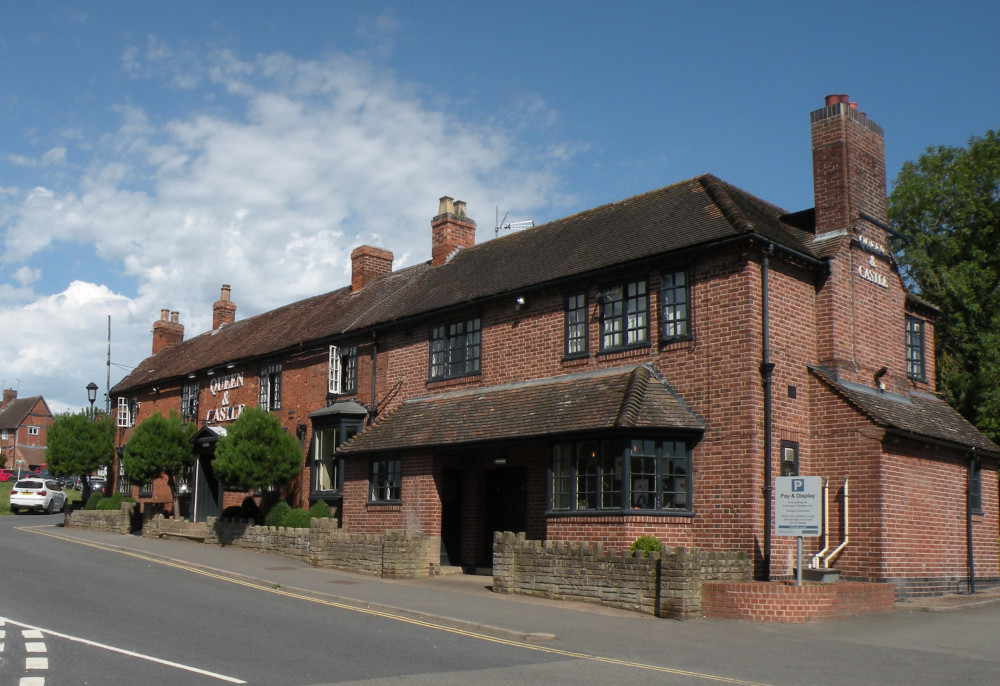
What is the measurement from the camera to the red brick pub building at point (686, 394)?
690 inches

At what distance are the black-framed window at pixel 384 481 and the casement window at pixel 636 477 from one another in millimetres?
6070

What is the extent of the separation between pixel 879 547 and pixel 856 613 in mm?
1961

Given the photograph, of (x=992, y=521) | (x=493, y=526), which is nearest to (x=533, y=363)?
(x=493, y=526)

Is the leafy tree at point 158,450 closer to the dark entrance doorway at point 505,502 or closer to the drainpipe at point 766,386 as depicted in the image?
the dark entrance doorway at point 505,502

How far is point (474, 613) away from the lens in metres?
14.8

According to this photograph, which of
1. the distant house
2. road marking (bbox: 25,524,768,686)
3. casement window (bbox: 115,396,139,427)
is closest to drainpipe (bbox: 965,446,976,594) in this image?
road marking (bbox: 25,524,768,686)

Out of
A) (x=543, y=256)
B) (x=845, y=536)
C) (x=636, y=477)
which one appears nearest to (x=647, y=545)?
(x=636, y=477)

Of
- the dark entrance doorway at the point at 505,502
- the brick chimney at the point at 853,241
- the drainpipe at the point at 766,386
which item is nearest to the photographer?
the drainpipe at the point at 766,386

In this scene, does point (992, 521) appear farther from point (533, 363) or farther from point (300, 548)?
point (300, 548)

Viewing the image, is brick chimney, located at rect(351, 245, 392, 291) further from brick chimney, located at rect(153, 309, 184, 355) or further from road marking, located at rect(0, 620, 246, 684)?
road marking, located at rect(0, 620, 246, 684)

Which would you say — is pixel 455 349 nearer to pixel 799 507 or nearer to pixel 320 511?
pixel 320 511

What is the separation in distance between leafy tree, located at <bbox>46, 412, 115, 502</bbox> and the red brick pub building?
52.6ft

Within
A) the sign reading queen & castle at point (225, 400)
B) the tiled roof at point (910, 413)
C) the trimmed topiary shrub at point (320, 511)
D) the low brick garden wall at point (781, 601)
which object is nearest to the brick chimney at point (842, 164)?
the tiled roof at point (910, 413)

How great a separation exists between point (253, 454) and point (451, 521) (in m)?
6.63
